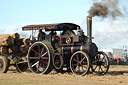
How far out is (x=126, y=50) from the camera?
268 feet

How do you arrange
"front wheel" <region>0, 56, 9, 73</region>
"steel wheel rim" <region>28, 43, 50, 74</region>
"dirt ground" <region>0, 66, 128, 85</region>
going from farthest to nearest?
"front wheel" <region>0, 56, 9, 73</region> → "steel wheel rim" <region>28, 43, 50, 74</region> → "dirt ground" <region>0, 66, 128, 85</region>

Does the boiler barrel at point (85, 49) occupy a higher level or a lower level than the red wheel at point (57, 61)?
higher

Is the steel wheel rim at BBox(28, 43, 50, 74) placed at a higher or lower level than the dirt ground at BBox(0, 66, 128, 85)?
higher

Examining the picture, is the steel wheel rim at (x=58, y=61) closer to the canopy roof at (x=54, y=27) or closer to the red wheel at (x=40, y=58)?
the red wheel at (x=40, y=58)

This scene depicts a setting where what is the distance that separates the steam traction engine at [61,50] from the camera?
1344 centimetres

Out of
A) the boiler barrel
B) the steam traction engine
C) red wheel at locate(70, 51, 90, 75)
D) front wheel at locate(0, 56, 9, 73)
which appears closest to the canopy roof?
the steam traction engine

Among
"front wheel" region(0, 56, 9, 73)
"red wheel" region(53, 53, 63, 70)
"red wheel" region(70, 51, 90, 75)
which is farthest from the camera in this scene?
"front wheel" region(0, 56, 9, 73)

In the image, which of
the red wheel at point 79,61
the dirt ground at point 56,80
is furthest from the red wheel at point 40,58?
the dirt ground at point 56,80

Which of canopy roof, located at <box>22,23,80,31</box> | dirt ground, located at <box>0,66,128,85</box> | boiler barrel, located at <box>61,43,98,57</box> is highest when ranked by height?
canopy roof, located at <box>22,23,80,31</box>

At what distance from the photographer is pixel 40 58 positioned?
1388 centimetres

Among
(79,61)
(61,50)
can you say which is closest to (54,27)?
(61,50)

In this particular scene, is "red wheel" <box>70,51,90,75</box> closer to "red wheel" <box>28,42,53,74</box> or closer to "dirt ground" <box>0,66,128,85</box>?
"dirt ground" <box>0,66,128,85</box>

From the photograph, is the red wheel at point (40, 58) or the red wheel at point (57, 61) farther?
the red wheel at point (57, 61)

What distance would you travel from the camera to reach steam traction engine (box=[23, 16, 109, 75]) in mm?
13438
